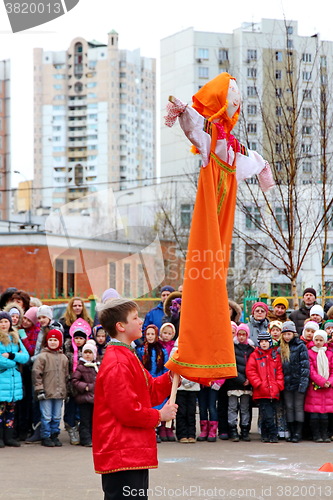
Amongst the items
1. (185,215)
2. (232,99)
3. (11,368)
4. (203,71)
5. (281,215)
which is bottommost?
(11,368)

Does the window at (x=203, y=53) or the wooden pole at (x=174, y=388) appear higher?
the window at (x=203, y=53)

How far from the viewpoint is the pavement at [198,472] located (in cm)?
830

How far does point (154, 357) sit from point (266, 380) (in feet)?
5.11

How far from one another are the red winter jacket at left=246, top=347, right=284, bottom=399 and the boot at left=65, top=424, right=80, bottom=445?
2458 millimetres

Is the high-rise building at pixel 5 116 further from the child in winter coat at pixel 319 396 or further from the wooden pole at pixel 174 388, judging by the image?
the wooden pole at pixel 174 388

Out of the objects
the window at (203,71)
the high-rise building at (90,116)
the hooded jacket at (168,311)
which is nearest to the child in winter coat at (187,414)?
the hooded jacket at (168,311)

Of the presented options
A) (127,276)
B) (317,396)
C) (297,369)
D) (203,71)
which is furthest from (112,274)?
(203,71)

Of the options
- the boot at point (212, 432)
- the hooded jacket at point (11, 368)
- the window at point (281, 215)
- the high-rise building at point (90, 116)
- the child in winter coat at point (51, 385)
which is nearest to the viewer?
the hooded jacket at point (11, 368)

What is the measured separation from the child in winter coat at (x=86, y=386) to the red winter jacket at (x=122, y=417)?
235 inches

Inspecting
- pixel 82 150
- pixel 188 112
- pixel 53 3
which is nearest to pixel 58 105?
pixel 82 150

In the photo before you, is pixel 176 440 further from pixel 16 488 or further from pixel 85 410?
pixel 16 488

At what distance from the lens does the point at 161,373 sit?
11.8 metres

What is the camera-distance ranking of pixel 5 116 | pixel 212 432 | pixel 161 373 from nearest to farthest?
pixel 212 432
pixel 161 373
pixel 5 116

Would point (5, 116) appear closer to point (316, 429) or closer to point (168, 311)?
point (168, 311)
